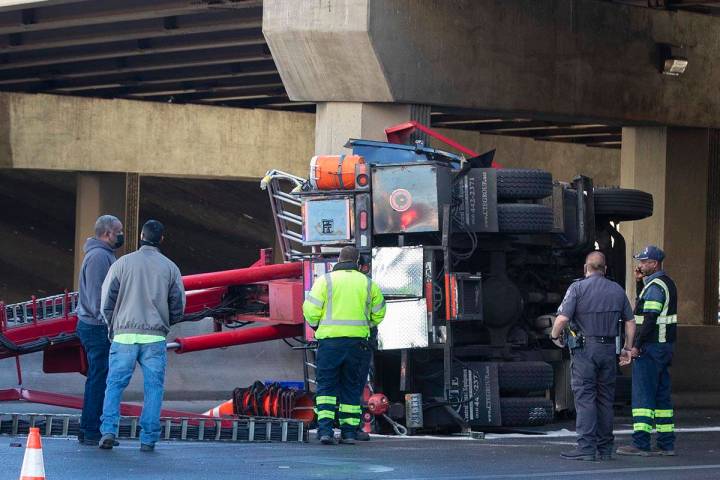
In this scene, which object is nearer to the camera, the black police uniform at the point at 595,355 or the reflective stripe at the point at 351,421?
the black police uniform at the point at 595,355

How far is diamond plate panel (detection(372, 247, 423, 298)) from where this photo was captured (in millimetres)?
14148

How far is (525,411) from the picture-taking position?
14773 millimetres

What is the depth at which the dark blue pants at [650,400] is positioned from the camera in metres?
12.7

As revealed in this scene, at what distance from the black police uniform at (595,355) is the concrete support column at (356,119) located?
223 inches

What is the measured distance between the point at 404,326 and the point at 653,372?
8.30ft

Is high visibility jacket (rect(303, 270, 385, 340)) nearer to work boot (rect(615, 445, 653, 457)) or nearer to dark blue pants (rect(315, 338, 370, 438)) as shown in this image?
dark blue pants (rect(315, 338, 370, 438))

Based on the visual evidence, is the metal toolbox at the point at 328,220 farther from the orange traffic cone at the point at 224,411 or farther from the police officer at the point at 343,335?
the orange traffic cone at the point at 224,411

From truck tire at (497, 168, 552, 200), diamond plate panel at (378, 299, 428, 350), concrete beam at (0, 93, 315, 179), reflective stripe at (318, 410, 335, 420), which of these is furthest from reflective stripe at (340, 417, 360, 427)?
concrete beam at (0, 93, 315, 179)

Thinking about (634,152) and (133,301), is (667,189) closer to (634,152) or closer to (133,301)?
(634,152)

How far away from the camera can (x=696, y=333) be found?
20.1m

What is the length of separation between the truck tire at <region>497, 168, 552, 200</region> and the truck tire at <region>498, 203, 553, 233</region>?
0.10 meters

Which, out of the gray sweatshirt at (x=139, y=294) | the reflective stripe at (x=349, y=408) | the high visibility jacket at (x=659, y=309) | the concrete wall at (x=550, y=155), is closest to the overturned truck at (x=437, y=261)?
the reflective stripe at (x=349, y=408)

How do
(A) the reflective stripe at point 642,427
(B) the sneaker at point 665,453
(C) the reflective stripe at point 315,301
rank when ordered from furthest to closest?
(C) the reflective stripe at point 315,301, (B) the sneaker at point 665,453, (A) the reflective stripe at point 642,427

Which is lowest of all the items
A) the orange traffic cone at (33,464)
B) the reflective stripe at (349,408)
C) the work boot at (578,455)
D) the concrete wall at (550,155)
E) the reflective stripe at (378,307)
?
the work boot at (578,455)
